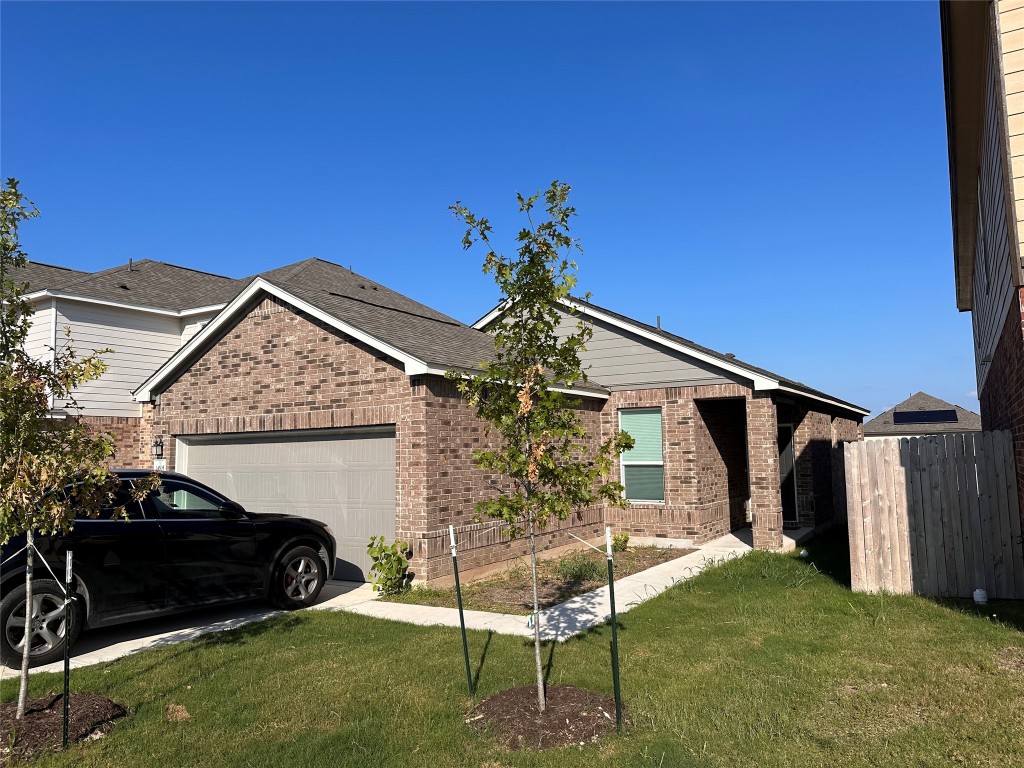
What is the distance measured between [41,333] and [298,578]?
10.2 metres

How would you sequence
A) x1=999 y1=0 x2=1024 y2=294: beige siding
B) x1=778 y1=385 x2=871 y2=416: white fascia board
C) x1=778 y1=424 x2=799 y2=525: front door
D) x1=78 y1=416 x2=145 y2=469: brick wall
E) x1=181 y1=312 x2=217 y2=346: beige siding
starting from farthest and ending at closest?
1. x1=181 y1=312 x2=217 y2=346: beige siding
2. x1=778 y1=424 x2=799 y2=525: front door
3. x1=78 y1=416 x2=145 y2=469: brick wall
4. x1=778 y1=385 x2=871 y2=416: white fascia board
5. x1=999 y1=0 x2=1024 y2=294: beige siding

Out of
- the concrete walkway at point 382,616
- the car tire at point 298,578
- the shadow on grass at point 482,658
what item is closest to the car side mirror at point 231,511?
the car tire at point 298,578

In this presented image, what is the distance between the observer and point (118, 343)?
52.1ft

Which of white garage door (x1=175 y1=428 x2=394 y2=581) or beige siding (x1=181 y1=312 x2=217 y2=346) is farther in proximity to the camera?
beige siding (x1=181 y1=312 x2=217 y2=346)

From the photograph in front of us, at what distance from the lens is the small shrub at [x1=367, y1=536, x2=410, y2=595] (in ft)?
30.3

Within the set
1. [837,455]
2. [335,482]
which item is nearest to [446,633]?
[335,482]

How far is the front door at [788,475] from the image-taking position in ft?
50.8

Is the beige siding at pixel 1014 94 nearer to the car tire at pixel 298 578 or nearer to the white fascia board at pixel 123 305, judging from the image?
the car tire at pixel 298 578

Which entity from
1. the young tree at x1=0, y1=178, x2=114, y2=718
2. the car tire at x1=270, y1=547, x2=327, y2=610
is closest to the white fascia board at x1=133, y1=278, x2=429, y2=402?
the car tire at x1=270, y1=547, x2=327, y2=610

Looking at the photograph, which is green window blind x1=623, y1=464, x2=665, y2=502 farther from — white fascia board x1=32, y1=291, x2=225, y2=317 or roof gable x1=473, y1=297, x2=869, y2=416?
white fascia board x1=32, y1=291, x2=225, y2=317

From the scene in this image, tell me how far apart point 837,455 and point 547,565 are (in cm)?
890

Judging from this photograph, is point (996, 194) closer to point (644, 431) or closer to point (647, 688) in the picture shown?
point (647, 688)

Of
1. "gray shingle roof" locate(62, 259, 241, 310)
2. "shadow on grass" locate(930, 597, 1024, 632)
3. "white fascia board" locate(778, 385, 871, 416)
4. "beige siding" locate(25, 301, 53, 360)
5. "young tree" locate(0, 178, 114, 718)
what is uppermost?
"gray shingle roof" locate(62, 259, 241, 310)

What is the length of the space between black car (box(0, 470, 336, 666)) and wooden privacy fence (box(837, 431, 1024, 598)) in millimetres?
7111
